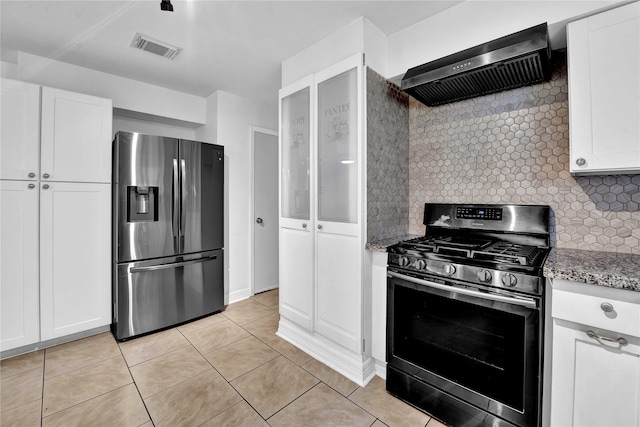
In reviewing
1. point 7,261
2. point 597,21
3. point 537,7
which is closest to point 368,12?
point 537,7

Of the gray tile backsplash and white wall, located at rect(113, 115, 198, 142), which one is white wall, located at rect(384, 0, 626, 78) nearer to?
the gray tile backsplash

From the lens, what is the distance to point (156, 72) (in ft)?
9.34

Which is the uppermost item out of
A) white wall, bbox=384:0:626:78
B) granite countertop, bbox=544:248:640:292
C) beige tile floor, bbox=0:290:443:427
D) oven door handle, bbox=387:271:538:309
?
white wall, bbox=384:0:626:78

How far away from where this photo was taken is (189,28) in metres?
2.14

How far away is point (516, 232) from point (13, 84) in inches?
150

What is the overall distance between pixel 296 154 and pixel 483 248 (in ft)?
5.09

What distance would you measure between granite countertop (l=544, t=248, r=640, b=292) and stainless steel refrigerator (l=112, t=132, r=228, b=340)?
110 inches

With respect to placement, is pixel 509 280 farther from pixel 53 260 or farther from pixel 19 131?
pixel 19 131

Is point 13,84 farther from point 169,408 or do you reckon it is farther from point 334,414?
point 334,414

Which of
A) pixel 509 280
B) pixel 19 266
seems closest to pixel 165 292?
pixel 19 266

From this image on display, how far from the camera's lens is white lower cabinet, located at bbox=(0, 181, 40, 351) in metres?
2.13

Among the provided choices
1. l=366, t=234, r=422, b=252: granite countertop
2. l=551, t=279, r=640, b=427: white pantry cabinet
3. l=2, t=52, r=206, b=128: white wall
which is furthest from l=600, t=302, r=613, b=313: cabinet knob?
l=2, t=52, r=206, b=128: white wall

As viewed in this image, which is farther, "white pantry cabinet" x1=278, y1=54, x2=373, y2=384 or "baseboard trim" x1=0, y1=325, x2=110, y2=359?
"baseboard trim" x1=0, y1=325, x2=110, y2=359

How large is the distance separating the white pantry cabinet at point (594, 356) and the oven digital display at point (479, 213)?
75 centimetres
